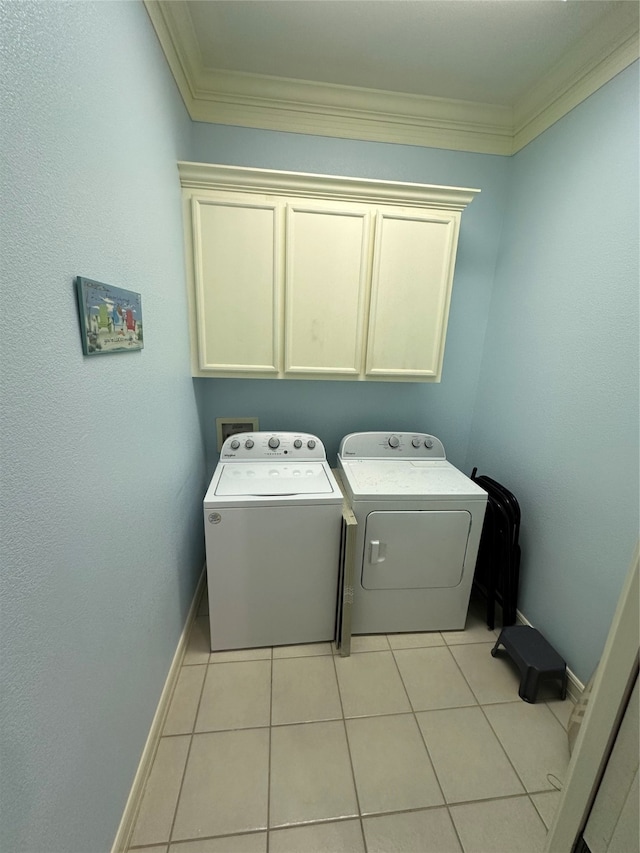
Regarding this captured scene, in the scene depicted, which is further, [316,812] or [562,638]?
[562,638]

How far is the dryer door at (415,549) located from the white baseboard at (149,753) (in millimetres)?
943

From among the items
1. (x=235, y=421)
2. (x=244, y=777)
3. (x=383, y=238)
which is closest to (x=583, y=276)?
(x=383, y=238)

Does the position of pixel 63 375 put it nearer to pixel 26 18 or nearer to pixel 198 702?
pixel 26 18

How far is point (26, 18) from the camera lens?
578mm

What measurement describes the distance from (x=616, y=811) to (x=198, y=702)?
4.71ft

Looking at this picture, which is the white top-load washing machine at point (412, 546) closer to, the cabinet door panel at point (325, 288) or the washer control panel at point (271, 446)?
the washer control panel at point (271, 446)

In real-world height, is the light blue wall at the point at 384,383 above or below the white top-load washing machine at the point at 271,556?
above

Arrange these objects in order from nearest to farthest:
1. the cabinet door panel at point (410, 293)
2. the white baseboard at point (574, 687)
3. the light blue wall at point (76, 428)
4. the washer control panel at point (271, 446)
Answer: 1. the light blue wall at point (76, 428)
2. the white baseboard at point (574, 687)
3. the cabinet door panel at point (410, 293)
4. the washer control panel at point (271, 446)

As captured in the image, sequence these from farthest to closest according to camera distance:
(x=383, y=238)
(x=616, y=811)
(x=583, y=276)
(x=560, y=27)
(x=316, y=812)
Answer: (x=383, y=238) < (x=583, y=276) < (x=560, y=27) < (x=316, y=812) < (x=616, y=811)

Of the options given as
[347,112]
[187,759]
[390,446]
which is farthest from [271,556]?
[347,112]

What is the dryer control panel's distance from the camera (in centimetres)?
206

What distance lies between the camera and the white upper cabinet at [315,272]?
5.12 feet

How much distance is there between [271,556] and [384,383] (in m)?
1.27

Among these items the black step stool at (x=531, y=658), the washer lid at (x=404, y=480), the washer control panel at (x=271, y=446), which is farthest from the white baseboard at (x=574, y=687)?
the washer control panel at (x=271, y=446)
